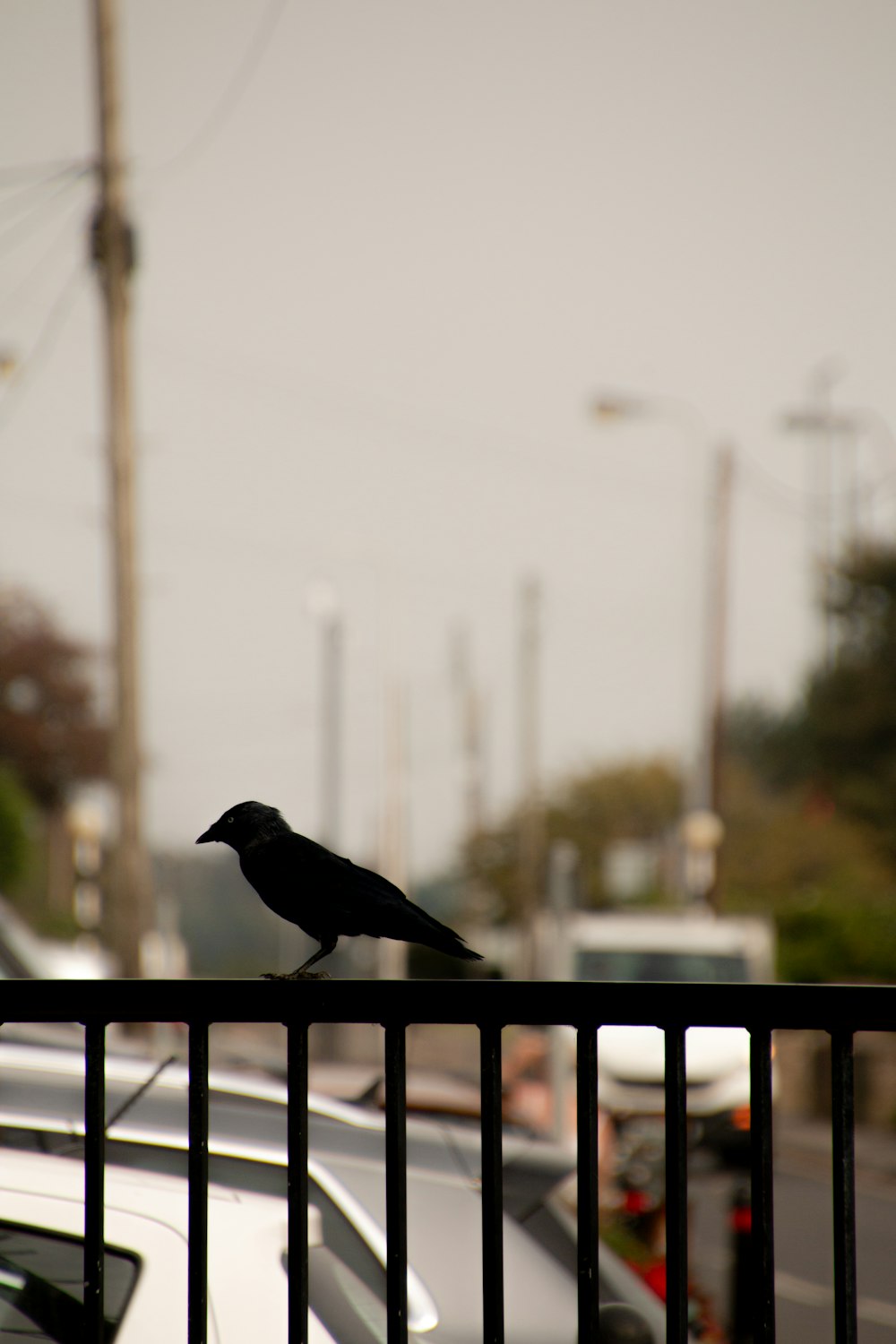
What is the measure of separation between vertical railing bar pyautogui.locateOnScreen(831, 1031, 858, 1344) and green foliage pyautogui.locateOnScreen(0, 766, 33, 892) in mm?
29370

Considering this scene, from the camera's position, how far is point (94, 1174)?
6.71 ft

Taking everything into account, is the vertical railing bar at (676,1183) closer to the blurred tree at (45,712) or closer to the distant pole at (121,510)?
the distant pole at (121,510)

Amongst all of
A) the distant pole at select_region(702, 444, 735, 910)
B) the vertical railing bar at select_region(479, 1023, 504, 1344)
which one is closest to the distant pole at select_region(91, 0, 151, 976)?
the vertical railing bar at select_region(479, 1023, 504, 1344)

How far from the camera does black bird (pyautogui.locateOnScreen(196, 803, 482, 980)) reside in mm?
2084

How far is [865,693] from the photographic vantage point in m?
38.4

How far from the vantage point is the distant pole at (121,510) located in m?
11.4

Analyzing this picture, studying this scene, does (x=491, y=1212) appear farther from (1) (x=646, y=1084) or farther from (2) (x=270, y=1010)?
(1) (x=646, y=1084)

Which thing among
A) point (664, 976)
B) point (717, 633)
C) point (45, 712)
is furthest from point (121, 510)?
point (45, 712)

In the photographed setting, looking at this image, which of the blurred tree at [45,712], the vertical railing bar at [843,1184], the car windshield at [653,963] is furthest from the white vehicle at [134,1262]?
the blurred tree at [45,712]

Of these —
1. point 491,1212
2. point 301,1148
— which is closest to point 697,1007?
point 491,1212

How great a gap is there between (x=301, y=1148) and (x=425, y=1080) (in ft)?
15.5

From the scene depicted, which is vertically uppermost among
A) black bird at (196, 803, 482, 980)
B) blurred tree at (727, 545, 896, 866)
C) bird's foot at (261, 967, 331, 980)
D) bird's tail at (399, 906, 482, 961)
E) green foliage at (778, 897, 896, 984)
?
blurred tree at (727, 545, 896, 866)

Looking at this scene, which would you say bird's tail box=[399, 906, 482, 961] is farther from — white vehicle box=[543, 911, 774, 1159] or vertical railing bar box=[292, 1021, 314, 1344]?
white vehicle box=[543, 911, 774, 1159]

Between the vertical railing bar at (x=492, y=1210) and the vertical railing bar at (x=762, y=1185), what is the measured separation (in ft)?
1.08
